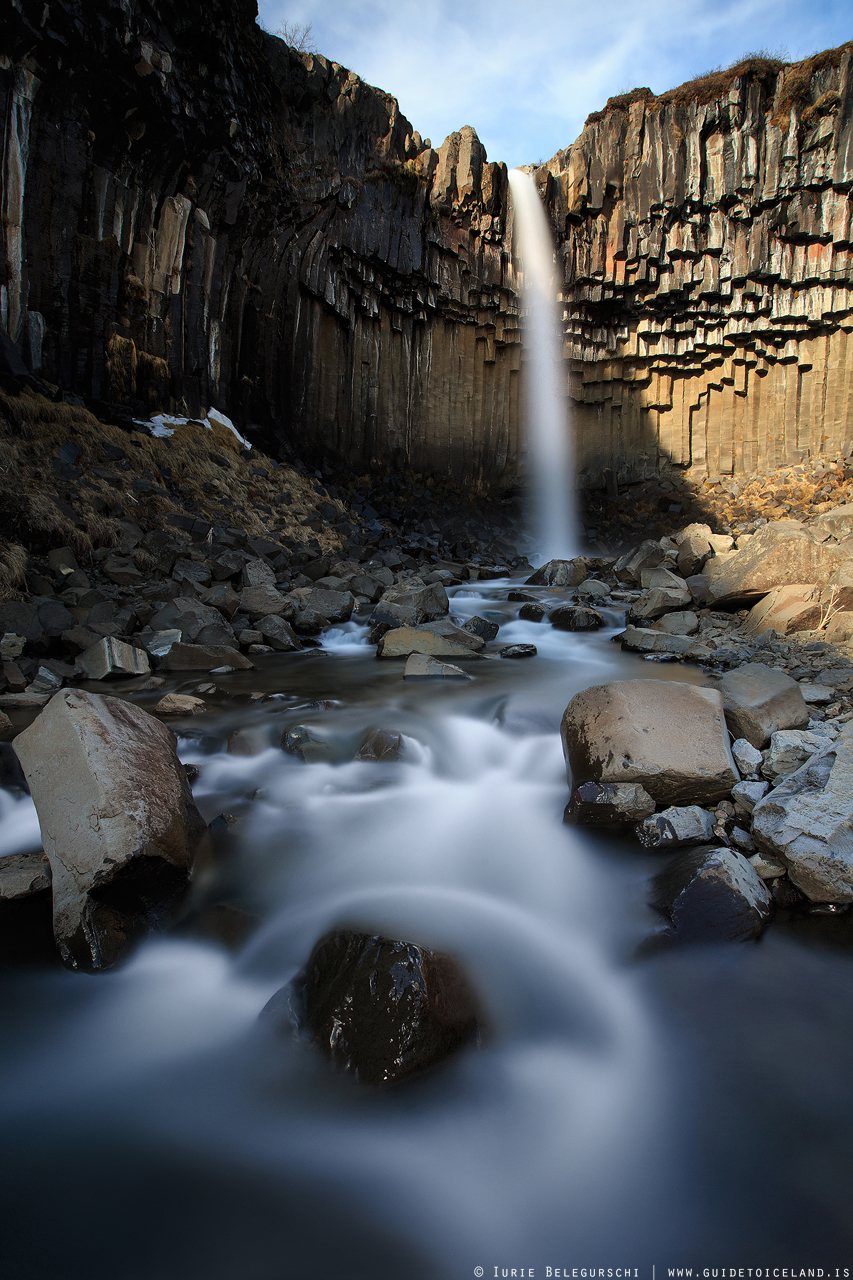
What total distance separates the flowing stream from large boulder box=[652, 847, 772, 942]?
10cm

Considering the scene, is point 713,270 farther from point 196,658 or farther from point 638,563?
point 196,658

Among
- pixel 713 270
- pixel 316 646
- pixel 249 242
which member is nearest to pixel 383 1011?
pixel 316 646

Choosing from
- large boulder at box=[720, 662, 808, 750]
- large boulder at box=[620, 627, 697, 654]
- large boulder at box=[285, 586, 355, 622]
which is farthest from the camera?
large boulder at box=[285, 586, 355, 622]

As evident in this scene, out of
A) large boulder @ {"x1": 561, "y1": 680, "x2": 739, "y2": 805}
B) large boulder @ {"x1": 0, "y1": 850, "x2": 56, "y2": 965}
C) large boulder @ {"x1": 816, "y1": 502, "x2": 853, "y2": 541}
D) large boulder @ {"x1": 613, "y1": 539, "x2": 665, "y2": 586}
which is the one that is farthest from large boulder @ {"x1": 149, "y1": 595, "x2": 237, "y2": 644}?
large boulder @ {"x1": 816, "y1": 502, "x2": 853, "y2": 541}

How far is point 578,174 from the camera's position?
16.6 m

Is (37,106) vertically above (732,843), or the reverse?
(37,106)

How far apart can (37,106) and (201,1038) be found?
1307cm

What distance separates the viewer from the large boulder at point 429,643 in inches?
265

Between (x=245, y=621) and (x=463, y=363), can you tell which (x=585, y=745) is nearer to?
(x=245, y=621)

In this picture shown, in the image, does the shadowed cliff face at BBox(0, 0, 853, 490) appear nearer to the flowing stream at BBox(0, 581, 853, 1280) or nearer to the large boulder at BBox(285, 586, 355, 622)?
the large boulder at BBox(285, 586, 355, 622)

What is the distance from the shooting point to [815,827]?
104 inches

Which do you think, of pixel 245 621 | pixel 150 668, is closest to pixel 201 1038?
pixel 150 668

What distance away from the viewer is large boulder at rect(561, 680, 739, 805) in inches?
127

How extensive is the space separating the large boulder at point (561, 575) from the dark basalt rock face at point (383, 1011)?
10170 millimetres
